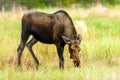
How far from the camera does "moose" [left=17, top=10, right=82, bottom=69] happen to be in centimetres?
1134

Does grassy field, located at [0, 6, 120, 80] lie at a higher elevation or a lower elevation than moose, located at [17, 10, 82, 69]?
lower

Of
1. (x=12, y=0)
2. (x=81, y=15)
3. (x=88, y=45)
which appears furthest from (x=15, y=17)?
(x=12, y=0)

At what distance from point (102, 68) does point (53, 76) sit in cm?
147

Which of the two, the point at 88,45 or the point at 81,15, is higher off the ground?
the point at 88,45

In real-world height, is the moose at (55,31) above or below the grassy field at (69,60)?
above

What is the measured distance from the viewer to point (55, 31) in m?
11.6

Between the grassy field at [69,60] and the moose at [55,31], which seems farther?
the moose at [55,31]

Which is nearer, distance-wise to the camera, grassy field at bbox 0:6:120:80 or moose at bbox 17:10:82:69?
grassy field at bbox 0:6:120:80

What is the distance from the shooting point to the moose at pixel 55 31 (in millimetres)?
11344

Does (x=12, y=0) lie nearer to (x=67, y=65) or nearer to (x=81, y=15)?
(x=81, y=15)

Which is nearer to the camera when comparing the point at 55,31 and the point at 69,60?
the point at 55,31

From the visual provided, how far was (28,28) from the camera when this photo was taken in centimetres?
1195

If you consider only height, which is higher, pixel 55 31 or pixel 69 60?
pixel 55 31

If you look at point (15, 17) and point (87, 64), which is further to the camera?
point (15, 17)
